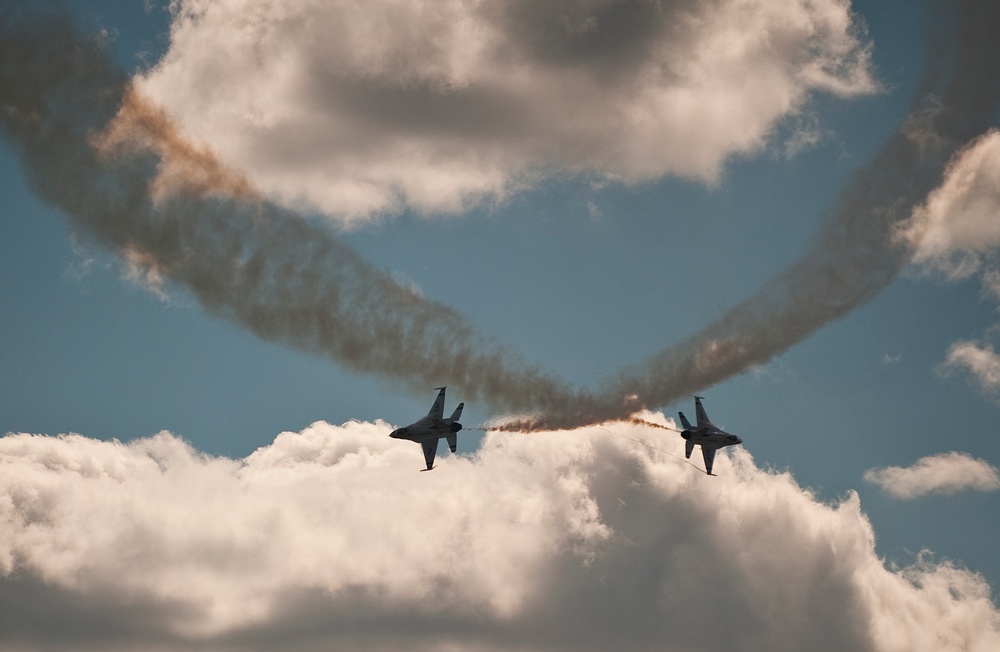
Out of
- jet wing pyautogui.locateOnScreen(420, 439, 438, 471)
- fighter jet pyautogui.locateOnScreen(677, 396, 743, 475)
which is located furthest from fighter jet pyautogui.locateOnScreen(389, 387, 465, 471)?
fighter jet pyautogui.locateOnScreen(677, 396, 743, 475)

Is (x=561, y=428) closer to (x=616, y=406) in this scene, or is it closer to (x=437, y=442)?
(x=616, y=406)

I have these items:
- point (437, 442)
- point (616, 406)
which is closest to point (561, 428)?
point (616, 406)

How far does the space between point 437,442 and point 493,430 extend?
611 cm

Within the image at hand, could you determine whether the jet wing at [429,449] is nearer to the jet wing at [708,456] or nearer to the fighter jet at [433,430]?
the fighter jet at [433,430]

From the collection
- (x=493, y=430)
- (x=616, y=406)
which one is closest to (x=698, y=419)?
(x=616, y=406)

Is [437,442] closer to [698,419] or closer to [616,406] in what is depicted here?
[616,406]

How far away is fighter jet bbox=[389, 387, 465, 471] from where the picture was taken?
90375 millimetres

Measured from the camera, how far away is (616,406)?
8600 cm

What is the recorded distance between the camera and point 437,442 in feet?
301

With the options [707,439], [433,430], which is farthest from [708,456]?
[433,430]

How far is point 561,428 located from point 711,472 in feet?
55.4

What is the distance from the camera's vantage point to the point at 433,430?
91.1 meters

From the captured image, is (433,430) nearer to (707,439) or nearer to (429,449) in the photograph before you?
(429,449)

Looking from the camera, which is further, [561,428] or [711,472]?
Answer: [711,472]
